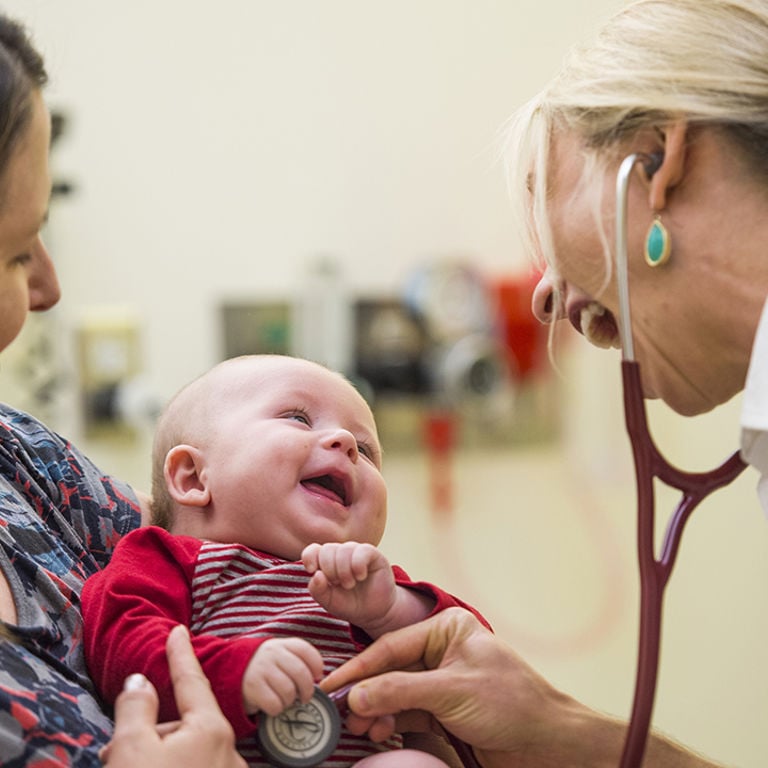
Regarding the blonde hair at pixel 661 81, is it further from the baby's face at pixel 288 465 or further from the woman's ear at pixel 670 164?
the baby's face at pixel 288 465

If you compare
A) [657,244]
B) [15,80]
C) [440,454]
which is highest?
[15,80]

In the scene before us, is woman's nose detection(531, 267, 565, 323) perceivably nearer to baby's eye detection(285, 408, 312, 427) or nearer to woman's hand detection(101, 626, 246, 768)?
baby's eye detection(285, 408, 312, 427)

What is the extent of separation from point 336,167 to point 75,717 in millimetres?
1990

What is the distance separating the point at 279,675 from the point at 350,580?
13cm

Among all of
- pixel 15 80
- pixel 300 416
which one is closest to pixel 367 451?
pixel 300 416

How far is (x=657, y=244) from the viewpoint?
119cm

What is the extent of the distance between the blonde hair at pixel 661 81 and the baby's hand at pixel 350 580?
409mm

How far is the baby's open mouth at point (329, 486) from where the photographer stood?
1.29 meters

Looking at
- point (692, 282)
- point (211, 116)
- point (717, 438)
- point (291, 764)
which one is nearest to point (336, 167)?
point (211, 116)

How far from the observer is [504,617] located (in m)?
2.98

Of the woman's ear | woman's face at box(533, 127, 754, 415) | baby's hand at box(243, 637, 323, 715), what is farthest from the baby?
the woman's ear

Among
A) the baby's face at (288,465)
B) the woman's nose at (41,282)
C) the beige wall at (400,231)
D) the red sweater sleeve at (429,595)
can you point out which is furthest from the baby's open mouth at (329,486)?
the beige wall at (400,231)

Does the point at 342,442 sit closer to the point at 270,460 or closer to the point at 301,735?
the point at 270,460

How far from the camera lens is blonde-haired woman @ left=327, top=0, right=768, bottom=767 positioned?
114cm
